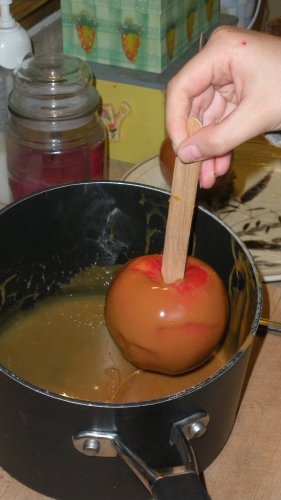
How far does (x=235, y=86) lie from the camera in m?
0.57

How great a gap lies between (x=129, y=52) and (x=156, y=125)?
9cm

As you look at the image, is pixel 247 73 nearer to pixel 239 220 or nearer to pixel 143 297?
pixel 143 297

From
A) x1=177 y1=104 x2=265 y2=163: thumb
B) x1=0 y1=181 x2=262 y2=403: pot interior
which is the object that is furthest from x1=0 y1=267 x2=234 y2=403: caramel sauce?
x1=177 y1=104 x2=265 y2=163: thumb

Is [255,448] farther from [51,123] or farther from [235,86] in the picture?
[51,123]

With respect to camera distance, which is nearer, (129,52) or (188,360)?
(188,360)

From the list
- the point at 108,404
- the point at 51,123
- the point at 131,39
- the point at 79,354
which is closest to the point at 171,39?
the point at 131,39

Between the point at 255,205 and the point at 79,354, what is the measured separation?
0.94 ft

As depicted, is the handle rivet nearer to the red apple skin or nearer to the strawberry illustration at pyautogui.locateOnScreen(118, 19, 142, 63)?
the red apple skin

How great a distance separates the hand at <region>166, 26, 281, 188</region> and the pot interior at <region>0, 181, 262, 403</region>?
112 millimetres

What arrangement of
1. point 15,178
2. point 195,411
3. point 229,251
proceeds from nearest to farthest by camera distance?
point 195,411
point 229,251
point 15,178

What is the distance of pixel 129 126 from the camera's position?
92 cm

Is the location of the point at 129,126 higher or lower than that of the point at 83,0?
lower

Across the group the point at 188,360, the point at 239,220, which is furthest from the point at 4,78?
the point at 188,360

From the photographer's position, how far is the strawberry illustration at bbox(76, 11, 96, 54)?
88 centimetres
